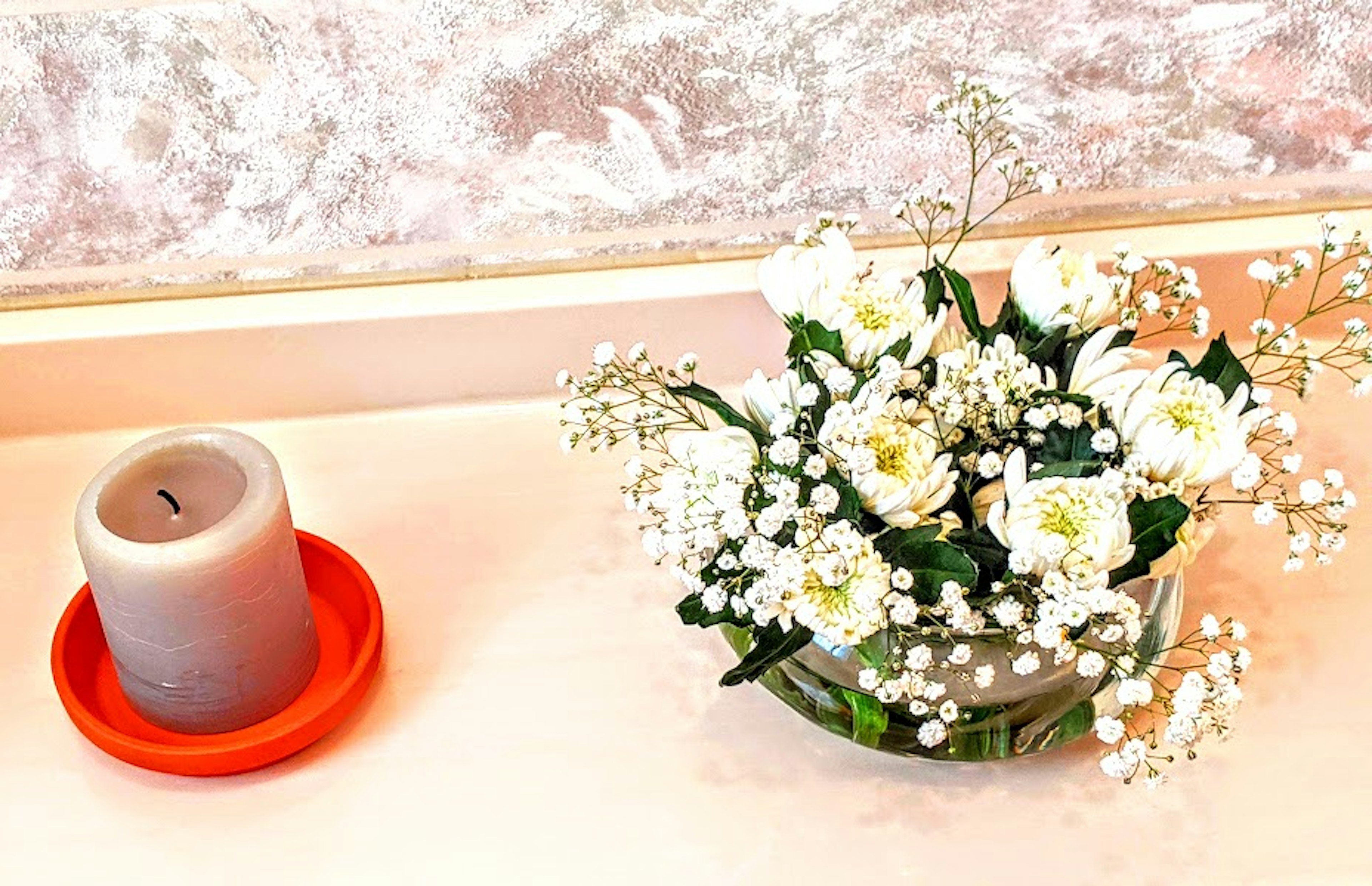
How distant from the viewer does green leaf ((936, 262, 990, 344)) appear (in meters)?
0.65

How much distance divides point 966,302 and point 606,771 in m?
0.28

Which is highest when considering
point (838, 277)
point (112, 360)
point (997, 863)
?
point (838, 277)

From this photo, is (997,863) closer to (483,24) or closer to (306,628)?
(306,628)

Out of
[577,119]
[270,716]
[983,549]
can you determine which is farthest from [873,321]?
[270,716]

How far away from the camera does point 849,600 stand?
550mm

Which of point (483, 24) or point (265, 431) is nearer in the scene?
point (483, 24)

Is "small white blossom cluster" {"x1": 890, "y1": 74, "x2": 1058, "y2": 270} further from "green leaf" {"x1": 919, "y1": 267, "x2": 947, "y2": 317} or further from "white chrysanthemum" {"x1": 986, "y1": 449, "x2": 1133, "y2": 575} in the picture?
"white chrysanthemum" {"x1": 986, "y1": 449, "x2": 1133, "y2": 575}

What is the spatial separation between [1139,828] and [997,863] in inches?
2.7

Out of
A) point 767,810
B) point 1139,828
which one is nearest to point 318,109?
point 767,810

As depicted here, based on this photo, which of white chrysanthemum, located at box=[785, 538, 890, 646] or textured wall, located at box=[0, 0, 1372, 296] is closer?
white chrysanthemum, located at box=[785, 538, 890, 646]

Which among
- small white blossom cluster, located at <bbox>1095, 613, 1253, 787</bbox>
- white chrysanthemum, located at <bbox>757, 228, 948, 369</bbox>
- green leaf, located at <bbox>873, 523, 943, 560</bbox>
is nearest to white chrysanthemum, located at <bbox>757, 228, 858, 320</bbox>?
white chrysanthemum, located at <bbox>757, 228, 948, 369</bbox>

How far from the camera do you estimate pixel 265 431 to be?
0.82 metres

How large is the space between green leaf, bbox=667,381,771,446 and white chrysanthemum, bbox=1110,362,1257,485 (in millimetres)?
150

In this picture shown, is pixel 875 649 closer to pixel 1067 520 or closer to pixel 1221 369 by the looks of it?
pixel 1067 520
